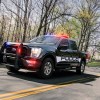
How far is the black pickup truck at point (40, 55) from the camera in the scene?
1155cm

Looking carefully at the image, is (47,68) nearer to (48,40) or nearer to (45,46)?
(45,46)

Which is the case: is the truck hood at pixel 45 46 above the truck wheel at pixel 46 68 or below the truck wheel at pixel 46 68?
above

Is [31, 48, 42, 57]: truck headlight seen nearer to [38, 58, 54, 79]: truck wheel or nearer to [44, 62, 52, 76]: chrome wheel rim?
[38, 58, 54, 79]: truck wheel

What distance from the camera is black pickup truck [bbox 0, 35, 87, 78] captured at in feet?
37.9

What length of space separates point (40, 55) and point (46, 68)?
72cm

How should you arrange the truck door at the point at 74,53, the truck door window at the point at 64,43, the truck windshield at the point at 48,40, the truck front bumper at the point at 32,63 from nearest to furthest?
1. the truck front bumper at the point at 32,63
2. the truck windshield at the point at 48,40
3. the truck door window at the point at 64,43
4. the truck door at the point at 74,53

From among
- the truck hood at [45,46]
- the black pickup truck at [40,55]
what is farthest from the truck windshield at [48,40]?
→ the truck hood at [45,46]

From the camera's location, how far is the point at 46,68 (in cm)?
1198

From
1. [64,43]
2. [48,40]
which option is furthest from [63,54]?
[48,40]

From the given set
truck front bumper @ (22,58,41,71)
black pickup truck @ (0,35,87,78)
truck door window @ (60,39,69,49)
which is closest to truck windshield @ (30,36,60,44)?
black pickup truck @ (0,35,87,78)

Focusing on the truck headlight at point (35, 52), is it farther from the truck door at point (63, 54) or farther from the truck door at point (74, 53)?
the truck door at point (74, 53)

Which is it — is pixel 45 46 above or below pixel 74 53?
above

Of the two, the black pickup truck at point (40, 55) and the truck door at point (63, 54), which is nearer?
the black pickup truck at point (40, 55)

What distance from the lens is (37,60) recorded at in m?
11.4
